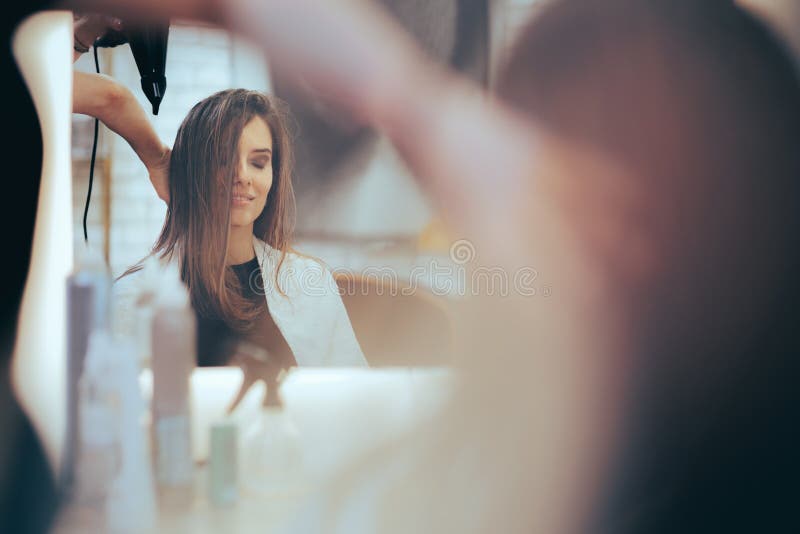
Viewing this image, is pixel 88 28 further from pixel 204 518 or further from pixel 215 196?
pixel 204 518

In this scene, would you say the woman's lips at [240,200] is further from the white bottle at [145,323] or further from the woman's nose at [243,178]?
the white bottle at [145,323]

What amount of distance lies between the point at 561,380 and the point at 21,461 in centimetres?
98

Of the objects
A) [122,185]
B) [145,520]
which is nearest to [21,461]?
[145,520]

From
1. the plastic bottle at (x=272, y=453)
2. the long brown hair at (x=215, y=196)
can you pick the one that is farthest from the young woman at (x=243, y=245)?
the plastic bottle at (x=272, y=453)

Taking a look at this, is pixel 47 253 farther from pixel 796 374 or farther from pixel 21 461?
pixel 796 374

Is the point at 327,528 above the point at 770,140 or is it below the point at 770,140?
below

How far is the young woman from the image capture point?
3.75 ft

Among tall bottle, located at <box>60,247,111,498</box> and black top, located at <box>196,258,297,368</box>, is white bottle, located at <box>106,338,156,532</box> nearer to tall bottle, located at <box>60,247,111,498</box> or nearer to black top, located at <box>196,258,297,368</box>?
tall bottle, located at <box>60,247,111,498</box>

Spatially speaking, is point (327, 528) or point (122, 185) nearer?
point (327, 528)

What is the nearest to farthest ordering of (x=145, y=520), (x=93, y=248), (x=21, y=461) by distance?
(x=145, y=520), (x=21, y=461), (x=93, y=248)

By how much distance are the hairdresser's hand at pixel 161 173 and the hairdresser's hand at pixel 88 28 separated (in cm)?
23

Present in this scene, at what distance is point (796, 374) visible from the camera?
1.17 metres

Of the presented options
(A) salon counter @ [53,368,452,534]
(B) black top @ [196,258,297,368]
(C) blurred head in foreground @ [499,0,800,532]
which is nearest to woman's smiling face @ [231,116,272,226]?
(B) black top @ [196,258,297,368]

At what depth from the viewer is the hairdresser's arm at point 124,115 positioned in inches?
43.2
